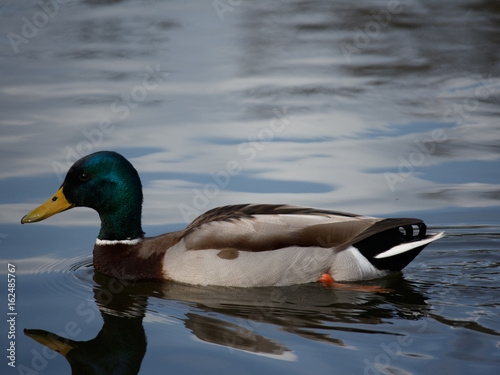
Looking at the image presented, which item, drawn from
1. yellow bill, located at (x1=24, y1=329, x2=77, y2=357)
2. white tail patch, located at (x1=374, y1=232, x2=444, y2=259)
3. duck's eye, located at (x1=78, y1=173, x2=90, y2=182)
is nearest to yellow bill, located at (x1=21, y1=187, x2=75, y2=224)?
duck's eye, located at (x1=78, y1=173, x2=90, y2=182)

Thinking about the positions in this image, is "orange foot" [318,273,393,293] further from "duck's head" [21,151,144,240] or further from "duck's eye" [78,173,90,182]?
"duck's eye" [78,173,90,182]

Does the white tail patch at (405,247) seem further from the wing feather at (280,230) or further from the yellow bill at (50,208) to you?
the yellow bill at (50,208)

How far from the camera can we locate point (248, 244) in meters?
6.21

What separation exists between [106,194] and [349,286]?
6.83 feet

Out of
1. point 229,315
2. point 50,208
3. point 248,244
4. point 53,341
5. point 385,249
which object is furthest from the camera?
point 50,208

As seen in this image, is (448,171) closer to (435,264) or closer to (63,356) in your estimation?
(435,264)

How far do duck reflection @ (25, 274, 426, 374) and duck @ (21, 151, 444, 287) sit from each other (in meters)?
0.11

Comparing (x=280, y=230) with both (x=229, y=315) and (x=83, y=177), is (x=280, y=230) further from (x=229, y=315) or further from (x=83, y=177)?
(x=83, y=177)

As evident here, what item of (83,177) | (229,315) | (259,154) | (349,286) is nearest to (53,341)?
(229,315)

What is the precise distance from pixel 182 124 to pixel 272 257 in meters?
3.89

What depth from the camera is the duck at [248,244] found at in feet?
20.4

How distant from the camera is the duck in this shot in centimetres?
622

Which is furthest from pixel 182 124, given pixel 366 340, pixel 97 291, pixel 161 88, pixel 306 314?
pixel 366 340

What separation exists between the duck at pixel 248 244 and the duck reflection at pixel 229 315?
0.11 meters
